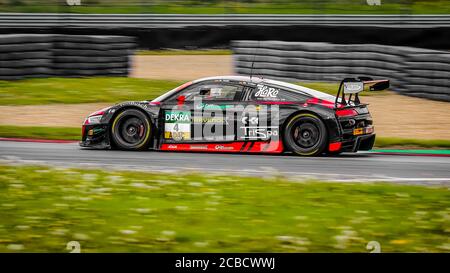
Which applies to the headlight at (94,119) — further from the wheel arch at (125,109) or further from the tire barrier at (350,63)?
the tire barrier at (350,63)

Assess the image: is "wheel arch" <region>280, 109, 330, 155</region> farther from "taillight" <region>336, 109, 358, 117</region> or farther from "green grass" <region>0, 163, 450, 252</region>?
"green grass" <region>0, 163, 450, 252</region>

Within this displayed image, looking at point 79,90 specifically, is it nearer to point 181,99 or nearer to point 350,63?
point 350,63

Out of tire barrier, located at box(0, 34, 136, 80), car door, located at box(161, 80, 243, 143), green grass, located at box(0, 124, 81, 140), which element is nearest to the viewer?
car door, located at box(161, 80, 243, 143)

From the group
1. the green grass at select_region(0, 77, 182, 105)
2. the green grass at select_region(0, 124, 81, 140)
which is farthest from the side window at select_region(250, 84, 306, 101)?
the green grass at select_region(0, 77, 182, 105)

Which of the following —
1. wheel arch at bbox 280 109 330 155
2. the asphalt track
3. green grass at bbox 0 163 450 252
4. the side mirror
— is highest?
the side mirror

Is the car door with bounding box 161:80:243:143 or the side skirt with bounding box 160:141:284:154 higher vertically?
the car door with bounding box 161:80:243:143

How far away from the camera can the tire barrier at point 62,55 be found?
21.0 metres

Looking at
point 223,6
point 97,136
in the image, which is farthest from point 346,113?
point 223,6

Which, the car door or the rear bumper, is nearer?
the rear bumper

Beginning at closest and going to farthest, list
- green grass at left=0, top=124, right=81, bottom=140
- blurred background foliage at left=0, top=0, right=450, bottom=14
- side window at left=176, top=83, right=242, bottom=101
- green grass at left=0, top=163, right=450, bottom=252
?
green grass at left=0, top=163, right=450, bottom=252 < side window at left=176, top=83, right=242, bottom=101 < green grass at left=0, top=124, right=81, bottom=140 < blurred background foliage at left=0, top=0, right=450, bottom=14

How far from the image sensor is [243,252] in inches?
271

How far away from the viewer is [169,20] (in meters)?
31.0

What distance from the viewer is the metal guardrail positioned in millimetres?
29969
